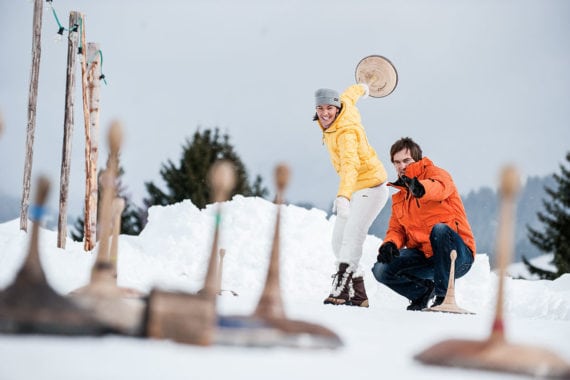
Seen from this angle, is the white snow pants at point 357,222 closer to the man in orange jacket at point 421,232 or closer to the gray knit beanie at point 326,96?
the man in orange jacket at point 421,232

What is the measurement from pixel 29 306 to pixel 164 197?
24.2 m

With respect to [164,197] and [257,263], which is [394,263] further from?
[164,197]

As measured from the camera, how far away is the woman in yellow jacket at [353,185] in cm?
420

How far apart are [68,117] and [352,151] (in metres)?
4.59

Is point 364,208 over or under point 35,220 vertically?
over

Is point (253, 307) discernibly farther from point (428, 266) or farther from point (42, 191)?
point (428, 266)

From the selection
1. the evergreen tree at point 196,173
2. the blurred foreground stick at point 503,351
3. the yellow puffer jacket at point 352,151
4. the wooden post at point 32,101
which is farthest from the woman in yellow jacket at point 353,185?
the evergreen tree at point 196,173

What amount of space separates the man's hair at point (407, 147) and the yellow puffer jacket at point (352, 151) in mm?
129

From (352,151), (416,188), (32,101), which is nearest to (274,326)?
(416,188)

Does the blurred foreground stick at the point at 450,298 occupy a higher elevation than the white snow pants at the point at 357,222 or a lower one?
lower

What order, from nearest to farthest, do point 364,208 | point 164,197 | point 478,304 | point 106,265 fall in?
point 106,265, point 364,208, point 478,304, point 164,197

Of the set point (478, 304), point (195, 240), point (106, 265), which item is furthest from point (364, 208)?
point (195, 240)

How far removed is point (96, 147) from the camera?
7746 mm

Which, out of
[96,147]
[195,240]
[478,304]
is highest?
[96,147]
